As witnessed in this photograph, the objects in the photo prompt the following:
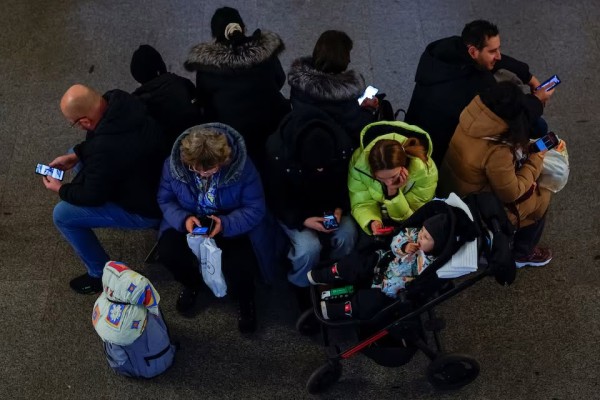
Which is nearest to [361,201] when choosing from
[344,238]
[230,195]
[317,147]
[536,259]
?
[344,238]

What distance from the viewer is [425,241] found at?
261cm

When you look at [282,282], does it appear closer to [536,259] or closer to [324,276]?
[324,276]

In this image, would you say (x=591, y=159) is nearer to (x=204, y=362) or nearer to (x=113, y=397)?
(x=204, y=362)

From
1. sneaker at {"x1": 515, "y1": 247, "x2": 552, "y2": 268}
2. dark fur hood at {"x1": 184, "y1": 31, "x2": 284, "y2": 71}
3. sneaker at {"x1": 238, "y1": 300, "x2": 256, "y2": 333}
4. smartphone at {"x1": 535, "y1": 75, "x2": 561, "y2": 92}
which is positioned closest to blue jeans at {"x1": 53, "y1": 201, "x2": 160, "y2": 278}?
sneaker at {"x1": 238, "y1": 300, "x2": 256, "y2": 333}

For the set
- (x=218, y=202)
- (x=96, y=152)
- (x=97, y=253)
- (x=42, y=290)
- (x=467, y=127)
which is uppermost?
(x=467, y=127)

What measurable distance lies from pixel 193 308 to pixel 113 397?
0.67 m

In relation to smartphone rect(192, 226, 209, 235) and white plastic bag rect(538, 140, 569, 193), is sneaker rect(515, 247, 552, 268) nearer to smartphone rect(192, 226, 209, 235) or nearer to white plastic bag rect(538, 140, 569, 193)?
white plastic bag rect(538, 140, 569, 193)

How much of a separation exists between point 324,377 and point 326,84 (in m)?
1.54

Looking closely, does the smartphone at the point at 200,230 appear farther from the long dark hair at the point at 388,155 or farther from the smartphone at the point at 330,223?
the long dark hair at the point at 388,155

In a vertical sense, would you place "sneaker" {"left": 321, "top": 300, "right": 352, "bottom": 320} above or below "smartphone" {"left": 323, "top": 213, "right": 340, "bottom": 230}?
below

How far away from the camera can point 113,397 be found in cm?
320

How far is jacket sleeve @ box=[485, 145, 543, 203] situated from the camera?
111 inches

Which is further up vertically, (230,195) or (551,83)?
(551,83)

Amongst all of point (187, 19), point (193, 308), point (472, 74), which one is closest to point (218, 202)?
point (193, 308)
